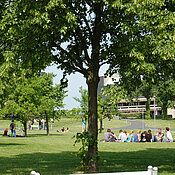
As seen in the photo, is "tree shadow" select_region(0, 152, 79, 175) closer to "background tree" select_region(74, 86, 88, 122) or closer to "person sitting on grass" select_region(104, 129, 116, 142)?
"person sitting on grass" select_region(104, 129, 116, 142)

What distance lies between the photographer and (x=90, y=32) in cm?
1326

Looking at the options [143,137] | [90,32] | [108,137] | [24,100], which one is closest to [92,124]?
[90,32]

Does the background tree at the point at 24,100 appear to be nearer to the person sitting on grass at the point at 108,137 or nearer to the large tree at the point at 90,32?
the person sitting on grass at the point at 108,137

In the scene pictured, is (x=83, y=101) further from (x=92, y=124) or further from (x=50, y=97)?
(x=92, y=124)

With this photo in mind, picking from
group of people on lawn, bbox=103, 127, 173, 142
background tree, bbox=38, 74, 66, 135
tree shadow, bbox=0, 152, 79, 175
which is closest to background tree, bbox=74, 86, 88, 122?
background tree, bbox=38, 74, 66, 135

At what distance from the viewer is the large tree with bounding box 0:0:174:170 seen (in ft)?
35.3

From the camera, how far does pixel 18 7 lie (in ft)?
37.7

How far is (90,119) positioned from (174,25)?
13.7 feet

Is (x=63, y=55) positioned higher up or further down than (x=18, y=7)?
further down

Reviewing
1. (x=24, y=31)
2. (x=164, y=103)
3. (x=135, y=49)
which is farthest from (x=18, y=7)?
(x=164, y=103)

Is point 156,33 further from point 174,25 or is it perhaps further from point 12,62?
point 12,62

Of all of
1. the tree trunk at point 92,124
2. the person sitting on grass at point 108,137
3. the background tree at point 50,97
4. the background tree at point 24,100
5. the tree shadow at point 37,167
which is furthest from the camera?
the background tree at point 50,97

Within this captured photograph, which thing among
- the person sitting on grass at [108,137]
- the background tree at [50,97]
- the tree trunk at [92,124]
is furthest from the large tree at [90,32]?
the background tree at [50,97]

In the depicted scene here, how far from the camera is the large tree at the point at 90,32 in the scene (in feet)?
35.3
